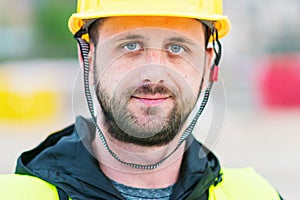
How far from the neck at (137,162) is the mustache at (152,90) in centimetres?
21

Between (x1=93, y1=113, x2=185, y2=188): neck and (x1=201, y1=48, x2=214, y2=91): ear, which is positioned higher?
(x1=201, y1=48, x2=214, y2=91): ear

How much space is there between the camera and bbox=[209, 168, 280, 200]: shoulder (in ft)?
11.0

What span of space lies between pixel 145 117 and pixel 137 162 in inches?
9.8

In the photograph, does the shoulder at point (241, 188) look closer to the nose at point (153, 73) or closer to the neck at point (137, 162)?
the neck at point (137, 162)

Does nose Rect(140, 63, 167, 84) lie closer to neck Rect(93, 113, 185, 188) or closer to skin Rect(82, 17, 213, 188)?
skin Rect(82, 17, 213, 188)

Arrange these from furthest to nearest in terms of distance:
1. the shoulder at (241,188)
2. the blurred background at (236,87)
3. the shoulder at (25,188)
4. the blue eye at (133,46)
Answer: the blurred background at (236,87) → the shoulder at (241,188) → the blue eye at (133,46) → the shoulder at (25,188)

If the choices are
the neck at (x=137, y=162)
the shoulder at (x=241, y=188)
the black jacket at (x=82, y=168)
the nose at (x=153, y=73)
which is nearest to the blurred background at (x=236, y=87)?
the black jacket at (x=82, y=168)

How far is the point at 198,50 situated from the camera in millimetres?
3246

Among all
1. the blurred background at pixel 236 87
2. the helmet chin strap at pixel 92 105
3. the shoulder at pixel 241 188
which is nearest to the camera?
the helmet chin strap at pixel 92 105

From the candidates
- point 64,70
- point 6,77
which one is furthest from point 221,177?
point 64,70

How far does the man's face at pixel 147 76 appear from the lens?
121 inches

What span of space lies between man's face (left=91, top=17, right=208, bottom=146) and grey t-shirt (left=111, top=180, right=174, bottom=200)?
183 millimetres

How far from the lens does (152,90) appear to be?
10.0ft

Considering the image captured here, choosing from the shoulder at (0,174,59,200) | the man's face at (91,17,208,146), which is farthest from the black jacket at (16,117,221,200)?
the man's face at (91,17,208,146)
